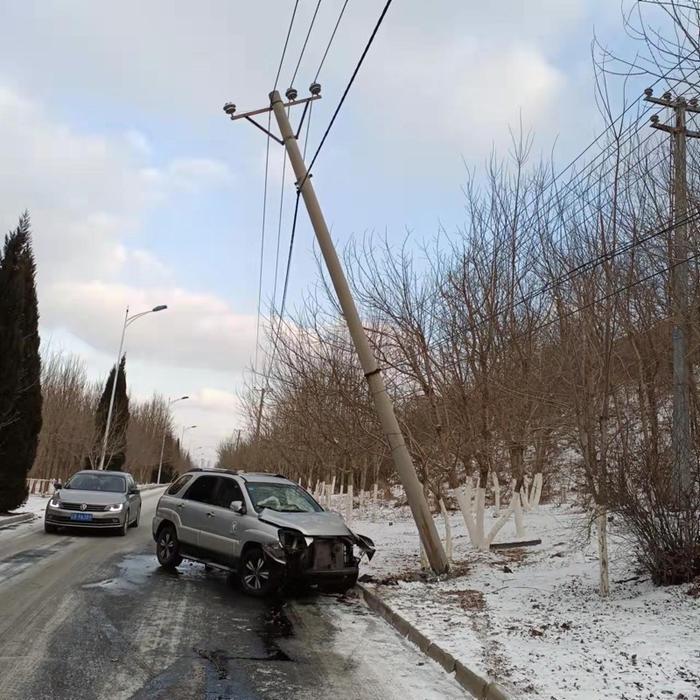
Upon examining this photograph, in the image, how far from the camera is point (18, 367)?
19.5 m

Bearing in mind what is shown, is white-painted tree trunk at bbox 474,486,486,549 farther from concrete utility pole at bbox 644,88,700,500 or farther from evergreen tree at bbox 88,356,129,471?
evergreen tree at bbox 88,356,129,471

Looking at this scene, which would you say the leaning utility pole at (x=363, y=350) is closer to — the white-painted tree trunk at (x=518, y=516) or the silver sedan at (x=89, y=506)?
the white-painted tree trunk at (x=518, y=516)

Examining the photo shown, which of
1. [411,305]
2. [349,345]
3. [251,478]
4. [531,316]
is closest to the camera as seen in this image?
[251,478]

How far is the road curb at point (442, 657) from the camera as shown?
500cm

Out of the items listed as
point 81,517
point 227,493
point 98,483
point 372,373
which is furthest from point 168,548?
point 98,483

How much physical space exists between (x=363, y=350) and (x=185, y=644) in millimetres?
5466

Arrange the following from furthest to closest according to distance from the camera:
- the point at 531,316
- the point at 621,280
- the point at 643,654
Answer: the point at 531,316, the point at 621,280, the point at 643,654

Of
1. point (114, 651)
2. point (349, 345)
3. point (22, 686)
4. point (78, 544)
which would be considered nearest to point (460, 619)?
point (114, 651)

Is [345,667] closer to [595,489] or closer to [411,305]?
[595,489]

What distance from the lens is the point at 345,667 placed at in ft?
18.9

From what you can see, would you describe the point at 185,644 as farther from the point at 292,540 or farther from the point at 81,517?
the point at 81,517

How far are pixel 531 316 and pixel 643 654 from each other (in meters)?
7.34

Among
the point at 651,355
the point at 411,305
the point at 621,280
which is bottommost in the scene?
the point at 651,355

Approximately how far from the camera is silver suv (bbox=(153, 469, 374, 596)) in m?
8.72
